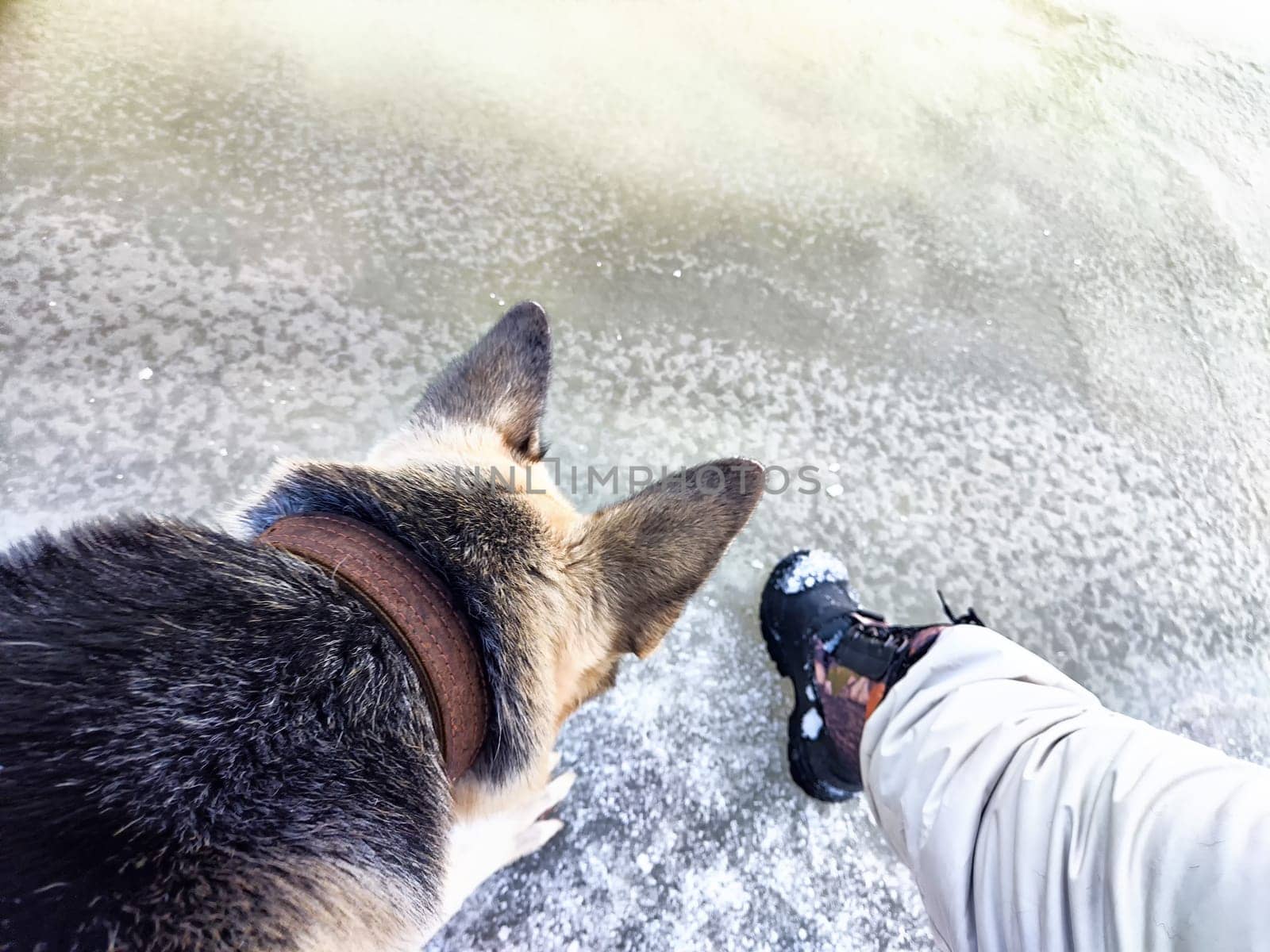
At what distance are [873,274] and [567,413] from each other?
130 centimetres

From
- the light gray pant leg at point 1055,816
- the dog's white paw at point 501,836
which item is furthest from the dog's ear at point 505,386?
the light gray pant leg at point 1055,816

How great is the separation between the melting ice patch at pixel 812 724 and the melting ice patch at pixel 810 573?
0.30 metres

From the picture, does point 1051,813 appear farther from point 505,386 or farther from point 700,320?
point 700,320

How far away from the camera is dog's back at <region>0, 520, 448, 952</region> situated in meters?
0.67

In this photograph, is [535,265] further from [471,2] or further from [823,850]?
[823,850]

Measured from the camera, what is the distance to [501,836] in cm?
138

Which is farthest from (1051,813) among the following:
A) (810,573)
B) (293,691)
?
→ (293,691)

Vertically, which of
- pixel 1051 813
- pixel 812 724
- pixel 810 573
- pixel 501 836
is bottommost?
pixel 501 836

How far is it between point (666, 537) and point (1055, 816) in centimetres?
71

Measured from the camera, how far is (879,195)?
8.91 feet

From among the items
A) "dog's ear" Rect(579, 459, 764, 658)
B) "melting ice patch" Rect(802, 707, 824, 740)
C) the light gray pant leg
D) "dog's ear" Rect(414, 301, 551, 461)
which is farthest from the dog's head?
"melting ice patch" Rect(802, 707, 824, 740)

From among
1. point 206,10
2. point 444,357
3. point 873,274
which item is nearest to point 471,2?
point 206,10

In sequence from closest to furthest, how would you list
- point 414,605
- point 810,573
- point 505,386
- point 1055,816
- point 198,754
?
1. point 198,754
2. point 414,605
3. point 1055,816
4. point 505,386
5. point 810,573

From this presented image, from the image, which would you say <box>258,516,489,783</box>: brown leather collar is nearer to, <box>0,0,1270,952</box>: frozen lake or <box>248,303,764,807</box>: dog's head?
<box>248,303,764,807</box>: dog's head
